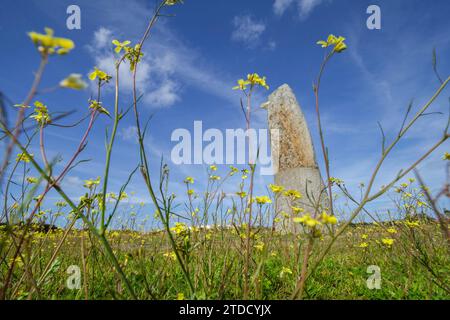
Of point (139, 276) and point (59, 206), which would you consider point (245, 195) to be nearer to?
point (139, 276)

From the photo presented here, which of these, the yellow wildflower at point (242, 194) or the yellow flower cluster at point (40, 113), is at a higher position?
the yellow flower cluster at point (40, 113)

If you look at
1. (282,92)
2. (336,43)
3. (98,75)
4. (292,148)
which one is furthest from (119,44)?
(282,92)

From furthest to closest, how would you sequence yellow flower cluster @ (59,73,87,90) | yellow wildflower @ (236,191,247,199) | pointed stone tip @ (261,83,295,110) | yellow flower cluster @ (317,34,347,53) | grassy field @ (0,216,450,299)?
pointed stone tip @ (261,83,295,110)
yellow wildflower @ (236,191,247,199)
grassy field @ (0,216,450,299)
yellow flower cluster @ (317,34,347,53)
yellow flower cluster @ (59,73,87,90)

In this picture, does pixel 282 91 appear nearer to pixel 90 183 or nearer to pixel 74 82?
pixel 90 183

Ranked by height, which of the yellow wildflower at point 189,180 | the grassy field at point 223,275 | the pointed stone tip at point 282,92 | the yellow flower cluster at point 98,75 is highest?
the pointed stone tip at point 282,92

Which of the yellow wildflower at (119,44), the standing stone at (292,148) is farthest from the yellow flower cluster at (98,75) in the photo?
the standing stone at (292,148)

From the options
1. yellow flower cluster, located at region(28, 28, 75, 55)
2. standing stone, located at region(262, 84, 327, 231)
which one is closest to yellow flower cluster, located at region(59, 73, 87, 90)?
yellow flower cluster, located at region(28, 28, 75, 55)

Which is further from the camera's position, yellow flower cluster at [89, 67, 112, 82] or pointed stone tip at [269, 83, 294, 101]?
pointed stone tip at [269, 83, 294, 101]

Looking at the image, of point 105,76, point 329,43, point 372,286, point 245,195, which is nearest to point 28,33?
point 105,76

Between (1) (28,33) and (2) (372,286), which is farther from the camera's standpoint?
(2) (372,286)

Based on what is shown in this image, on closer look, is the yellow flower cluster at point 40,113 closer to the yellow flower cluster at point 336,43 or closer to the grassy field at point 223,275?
the grassy field at point 223,275

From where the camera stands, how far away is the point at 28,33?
54 centimetres

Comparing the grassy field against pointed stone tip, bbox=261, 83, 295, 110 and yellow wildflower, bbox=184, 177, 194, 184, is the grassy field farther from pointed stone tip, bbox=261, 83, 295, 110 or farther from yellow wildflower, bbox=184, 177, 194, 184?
pointed stone tip, bbox=261, 83, 295, 110
